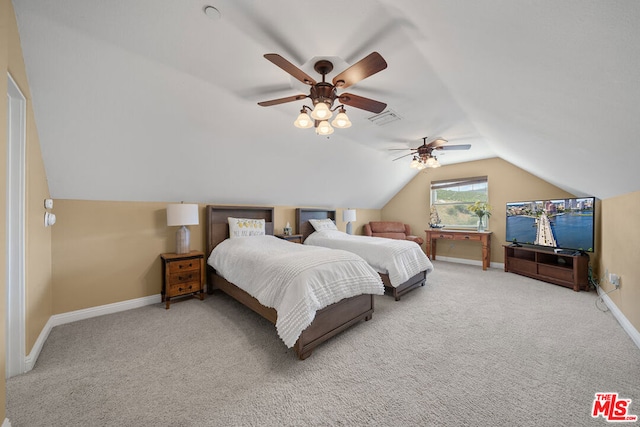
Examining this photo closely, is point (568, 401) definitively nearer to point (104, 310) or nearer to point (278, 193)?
point (278, 193)

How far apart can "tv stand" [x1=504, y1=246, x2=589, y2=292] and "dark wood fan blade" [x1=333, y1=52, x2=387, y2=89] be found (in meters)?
4.29

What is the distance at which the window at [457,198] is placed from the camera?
5320mm

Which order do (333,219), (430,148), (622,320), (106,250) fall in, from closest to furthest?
(622,320)
(106,250)
(430,148)
(333,219)

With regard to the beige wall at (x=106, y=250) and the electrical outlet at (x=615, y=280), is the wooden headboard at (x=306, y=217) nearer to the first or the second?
the beige wall at (x=106, y=250)

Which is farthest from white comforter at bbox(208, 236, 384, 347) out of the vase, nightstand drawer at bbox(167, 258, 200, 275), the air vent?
the vase

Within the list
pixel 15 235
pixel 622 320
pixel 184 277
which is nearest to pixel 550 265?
pixel 622 320

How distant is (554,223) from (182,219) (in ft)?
19.1

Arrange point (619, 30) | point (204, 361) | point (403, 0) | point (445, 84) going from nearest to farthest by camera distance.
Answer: point (619, 30)
point (403, 0)
point (204, 361)
point (445, 84)

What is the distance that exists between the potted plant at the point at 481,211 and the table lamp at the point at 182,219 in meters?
5.45

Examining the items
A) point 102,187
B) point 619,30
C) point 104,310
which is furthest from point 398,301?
point 102,187

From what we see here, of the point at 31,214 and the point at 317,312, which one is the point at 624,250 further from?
the point at 31,214

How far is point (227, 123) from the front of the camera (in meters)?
2.79

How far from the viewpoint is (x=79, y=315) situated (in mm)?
2645

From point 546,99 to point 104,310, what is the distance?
4.81 m
